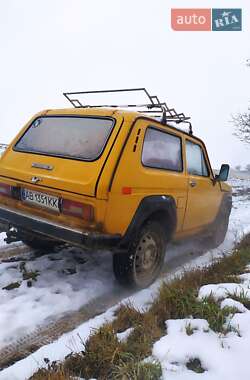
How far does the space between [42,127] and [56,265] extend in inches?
68.6

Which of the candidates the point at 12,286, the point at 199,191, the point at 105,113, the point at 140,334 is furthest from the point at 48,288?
the point at 199,191

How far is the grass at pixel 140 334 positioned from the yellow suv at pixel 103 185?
26.7 inches

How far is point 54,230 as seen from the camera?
3994 millimetres

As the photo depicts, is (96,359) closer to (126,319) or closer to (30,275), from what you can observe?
(126,319)

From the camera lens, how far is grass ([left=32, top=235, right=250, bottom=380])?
8.53ft

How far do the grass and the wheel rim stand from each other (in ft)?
1.76

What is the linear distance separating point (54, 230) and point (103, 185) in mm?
692

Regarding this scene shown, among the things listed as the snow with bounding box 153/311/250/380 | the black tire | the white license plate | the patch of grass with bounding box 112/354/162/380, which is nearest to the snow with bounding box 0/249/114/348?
the black tire

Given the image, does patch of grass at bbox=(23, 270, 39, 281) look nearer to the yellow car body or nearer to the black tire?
the yellow car body

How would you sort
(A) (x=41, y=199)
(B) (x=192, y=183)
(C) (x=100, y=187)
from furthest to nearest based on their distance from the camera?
(B) (x=192, y=183) → (A) (x=41, y=199) → (C) (x=100, y=187)

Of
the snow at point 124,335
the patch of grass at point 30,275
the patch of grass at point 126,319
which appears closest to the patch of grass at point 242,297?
the patch of grass at point 126,319

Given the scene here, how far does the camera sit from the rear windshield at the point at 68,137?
4195 mm

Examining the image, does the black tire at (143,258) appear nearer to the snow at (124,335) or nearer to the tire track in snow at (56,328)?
the tire track in snow at (56,328)

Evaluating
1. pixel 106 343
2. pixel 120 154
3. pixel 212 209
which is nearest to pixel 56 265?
pixel 120 154
